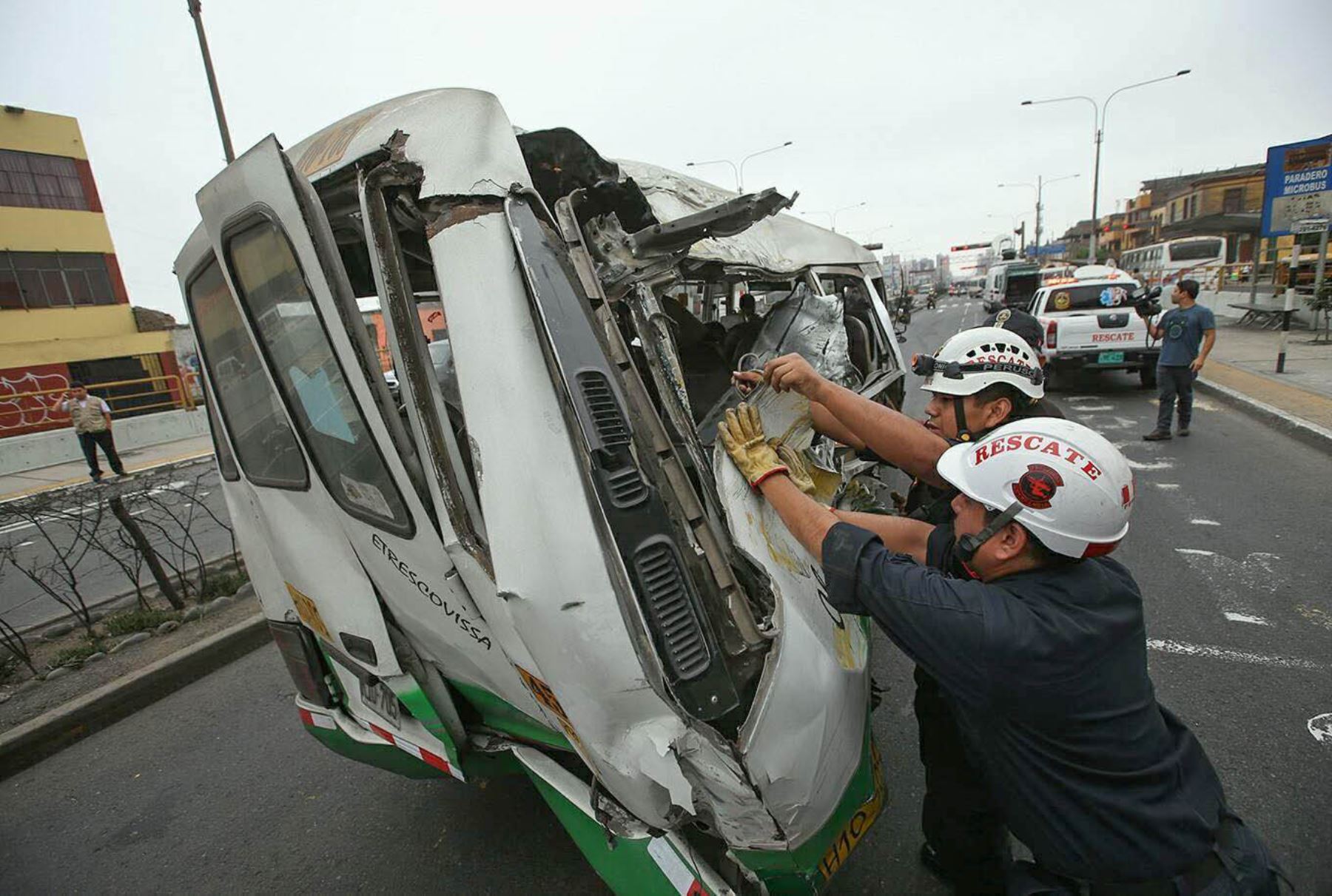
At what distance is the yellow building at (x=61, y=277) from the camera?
1978cm

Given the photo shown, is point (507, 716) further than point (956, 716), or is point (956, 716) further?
point (507, 716)

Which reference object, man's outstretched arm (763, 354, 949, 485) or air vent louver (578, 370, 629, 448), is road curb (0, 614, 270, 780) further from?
man's outstretched arm (763, 354, 949, 485)

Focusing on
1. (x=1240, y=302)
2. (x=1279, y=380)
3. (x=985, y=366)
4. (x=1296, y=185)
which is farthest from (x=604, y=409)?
(x=1240, y=302)

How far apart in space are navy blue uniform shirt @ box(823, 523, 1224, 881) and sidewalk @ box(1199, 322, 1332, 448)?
713 centimetres

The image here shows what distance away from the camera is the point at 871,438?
7.86 feet

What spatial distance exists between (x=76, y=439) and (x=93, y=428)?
4.66 metres

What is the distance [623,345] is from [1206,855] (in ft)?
5.66

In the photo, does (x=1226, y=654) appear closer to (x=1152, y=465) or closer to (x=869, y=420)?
(x=869, y=420)

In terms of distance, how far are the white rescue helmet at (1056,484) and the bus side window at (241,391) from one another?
1.96m

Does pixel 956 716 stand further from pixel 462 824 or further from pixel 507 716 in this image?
pixel 462 824

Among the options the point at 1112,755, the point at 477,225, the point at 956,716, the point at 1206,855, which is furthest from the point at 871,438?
the point at 477,225

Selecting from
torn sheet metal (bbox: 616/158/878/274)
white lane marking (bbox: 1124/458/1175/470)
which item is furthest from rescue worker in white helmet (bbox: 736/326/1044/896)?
white lane marking (bbox: 1124/458/1175/470)

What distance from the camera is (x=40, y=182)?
69.3 ft

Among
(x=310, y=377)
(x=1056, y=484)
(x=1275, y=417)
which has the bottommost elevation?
(x=1275, y=417)
